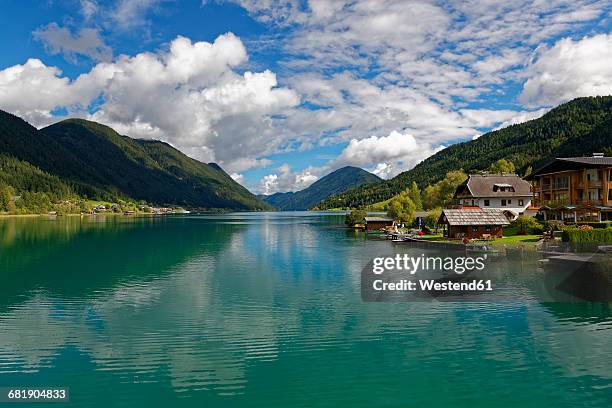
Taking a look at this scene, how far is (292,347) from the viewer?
27.0 metres

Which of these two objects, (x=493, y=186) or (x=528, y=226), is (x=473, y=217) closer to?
(x=528, y=226)

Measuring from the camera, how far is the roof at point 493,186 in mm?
107750

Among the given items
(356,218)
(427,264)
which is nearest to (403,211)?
(356,218)

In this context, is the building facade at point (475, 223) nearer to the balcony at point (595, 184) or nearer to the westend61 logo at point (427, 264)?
the westend61 logo at point (427, 264)

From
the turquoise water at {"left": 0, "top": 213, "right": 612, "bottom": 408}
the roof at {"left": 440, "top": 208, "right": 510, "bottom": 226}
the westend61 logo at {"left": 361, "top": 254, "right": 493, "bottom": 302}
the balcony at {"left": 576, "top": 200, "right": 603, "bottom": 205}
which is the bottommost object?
the turquoise water at {"left": 0, "top": 213, "right": 612, "bottom": 408}

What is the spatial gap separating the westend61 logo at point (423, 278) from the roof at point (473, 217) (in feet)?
59.9

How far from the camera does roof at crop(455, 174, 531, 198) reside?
354 feet

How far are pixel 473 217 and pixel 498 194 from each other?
31121 mm

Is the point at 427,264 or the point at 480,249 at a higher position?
the point at 480,249

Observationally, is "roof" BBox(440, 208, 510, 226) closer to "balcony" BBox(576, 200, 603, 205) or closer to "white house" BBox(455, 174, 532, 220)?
"balcony" BBox(576, 200, 603, 205)

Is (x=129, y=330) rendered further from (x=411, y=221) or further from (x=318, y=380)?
(x=411, y=221)

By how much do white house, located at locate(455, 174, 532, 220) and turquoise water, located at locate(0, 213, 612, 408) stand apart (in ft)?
229

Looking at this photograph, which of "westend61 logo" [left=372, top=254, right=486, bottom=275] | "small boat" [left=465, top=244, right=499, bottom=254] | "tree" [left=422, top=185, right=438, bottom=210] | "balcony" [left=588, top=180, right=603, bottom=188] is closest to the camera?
"westend61 logo" [left=372, top=254, right=486, bottom=275]

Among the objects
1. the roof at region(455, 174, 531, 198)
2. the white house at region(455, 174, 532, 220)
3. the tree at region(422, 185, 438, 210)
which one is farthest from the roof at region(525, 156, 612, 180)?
the tree at region(422, 185, 438, 210)
